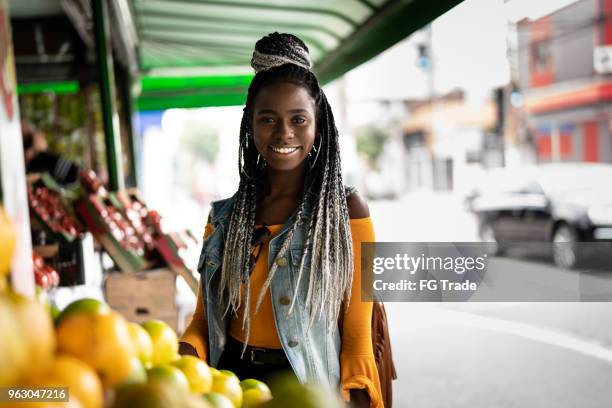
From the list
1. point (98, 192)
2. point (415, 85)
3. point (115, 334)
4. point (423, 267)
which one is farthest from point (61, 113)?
point (415, 85)

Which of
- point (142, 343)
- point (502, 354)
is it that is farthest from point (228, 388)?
point (502, 354)

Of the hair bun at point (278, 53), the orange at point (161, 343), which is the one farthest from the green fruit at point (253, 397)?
the hair bun at point (278, 53)

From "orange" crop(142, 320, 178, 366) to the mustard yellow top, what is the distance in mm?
540

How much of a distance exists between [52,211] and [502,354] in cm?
372

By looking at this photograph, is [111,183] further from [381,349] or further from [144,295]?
[381,349]

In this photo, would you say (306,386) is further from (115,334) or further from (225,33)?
(225,33)

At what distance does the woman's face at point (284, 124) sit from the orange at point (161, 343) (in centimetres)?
64

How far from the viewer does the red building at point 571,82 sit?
19734 mm

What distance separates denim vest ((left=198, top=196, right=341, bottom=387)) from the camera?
63.8 inches

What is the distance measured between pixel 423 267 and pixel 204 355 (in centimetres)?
112

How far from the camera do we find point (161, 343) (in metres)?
1.09

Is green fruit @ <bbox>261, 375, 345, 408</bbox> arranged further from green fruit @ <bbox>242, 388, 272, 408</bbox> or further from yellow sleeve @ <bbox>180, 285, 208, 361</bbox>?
yellow sleeve @ <bbox>180, 285, 208, 361</bbox>

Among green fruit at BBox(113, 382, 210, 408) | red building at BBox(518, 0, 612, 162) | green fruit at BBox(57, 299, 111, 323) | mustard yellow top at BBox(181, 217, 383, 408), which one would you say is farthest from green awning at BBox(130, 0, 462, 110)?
red building at BBox(518, 0, 612, 162)

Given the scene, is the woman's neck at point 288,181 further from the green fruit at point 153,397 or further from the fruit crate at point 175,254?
the fruit crate at point 175,254
